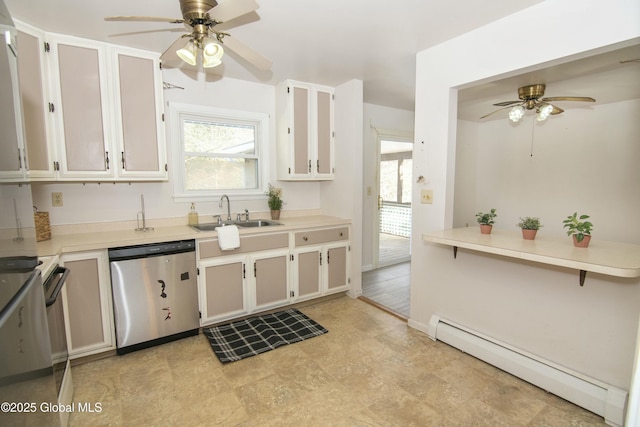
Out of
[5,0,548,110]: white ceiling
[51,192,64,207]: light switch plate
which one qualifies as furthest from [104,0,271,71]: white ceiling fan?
[51,192,64,207]: light switch plate

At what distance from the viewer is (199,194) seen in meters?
3.22

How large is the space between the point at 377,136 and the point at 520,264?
2.81m

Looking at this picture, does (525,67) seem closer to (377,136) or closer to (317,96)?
(317,96)

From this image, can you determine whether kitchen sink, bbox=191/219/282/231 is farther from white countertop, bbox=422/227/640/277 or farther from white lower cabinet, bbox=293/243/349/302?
white countertop, bbox=422/227/640/277

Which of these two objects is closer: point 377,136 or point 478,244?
point 478,244

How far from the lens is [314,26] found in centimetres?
226

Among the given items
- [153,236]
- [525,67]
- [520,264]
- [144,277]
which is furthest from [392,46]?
[144,277]

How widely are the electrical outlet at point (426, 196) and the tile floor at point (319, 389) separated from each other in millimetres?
1217

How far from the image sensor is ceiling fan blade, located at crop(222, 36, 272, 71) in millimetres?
1825

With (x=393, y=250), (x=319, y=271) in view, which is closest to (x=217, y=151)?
(x=319, y=271)

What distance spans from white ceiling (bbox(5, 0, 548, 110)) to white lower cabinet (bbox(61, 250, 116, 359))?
1638 millimetres

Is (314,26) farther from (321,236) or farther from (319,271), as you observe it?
(319,271)

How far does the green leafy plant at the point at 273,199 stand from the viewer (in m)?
3.58

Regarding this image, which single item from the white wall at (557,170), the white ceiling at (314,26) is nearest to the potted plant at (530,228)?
the white ceiling at (314,26)
